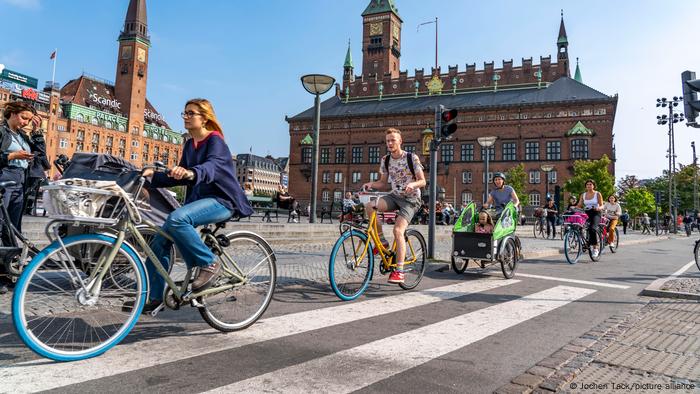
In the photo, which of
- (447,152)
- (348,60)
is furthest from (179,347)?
(348,60)

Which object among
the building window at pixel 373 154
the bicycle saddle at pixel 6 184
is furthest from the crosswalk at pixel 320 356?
the building window at pixel 373 154

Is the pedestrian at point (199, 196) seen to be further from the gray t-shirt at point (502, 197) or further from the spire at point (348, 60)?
the spire at point (348, 60)

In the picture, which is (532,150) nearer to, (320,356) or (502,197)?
(502,197)

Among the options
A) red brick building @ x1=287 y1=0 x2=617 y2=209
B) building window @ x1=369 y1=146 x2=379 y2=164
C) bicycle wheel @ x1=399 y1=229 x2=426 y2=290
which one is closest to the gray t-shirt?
bicycle wheel @ x1=399 y1=229 x2=426 y2=290

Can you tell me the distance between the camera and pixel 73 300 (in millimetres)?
2803

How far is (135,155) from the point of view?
9694 cm

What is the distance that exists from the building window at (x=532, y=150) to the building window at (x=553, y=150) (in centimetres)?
134

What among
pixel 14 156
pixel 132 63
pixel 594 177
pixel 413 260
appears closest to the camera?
pixel 14 156

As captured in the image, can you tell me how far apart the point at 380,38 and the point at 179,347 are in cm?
8744

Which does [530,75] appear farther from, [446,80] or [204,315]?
[204,315]

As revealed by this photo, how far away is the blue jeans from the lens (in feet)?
10.4

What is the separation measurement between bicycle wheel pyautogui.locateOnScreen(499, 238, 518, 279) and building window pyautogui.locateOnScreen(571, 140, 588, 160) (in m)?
56.6

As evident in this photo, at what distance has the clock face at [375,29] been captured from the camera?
85.1m

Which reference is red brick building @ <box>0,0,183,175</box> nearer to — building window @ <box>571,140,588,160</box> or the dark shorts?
building window @ <box>571,140,588,160</box>
